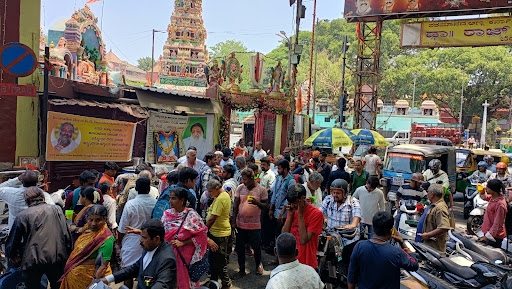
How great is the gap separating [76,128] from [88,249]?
6.09m

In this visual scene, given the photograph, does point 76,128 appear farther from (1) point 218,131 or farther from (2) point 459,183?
(2) point 459,183

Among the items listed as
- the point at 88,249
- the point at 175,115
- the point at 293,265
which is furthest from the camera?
the point at 175,115

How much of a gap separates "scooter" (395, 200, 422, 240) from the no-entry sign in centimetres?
701

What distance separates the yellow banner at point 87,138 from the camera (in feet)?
30.1

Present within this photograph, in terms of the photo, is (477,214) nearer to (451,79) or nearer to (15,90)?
(15,90)

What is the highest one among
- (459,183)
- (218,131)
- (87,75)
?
(87,75)

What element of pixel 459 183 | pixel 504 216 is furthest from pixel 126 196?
pixel 459 183

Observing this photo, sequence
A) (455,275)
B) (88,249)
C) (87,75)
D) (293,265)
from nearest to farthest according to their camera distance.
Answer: (293,265)
(88,249)
(455,275)
(87,75)

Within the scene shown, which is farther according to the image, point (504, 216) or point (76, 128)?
point (76, 128)

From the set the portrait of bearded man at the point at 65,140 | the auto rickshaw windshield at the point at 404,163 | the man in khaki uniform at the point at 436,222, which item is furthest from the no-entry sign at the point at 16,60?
the auto rickshaw windshield at the point at 404,163

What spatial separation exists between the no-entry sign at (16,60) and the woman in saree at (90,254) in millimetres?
5082

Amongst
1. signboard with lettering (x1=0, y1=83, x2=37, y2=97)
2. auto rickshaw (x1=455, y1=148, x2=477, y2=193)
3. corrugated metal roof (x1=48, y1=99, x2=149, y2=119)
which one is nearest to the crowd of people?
signboard with lettering (x1=0, y1=83, x2=37, y2=97)

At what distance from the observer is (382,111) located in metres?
48.9

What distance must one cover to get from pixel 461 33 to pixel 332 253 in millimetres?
18353
